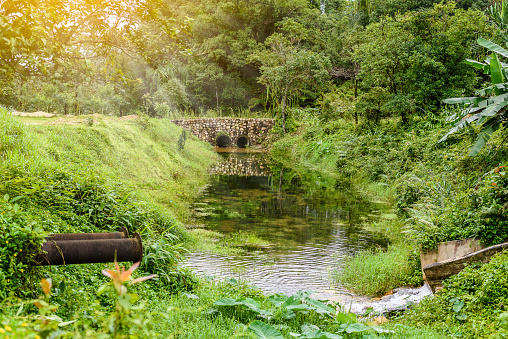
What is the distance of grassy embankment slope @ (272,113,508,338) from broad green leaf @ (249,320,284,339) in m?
1.80

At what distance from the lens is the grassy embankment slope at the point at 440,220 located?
13.7 feet

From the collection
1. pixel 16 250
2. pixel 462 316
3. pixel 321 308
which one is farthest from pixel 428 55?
pixel 16 250

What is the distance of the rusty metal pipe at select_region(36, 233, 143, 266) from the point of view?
3570mm

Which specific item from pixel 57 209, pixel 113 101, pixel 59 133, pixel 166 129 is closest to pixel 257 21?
pixel 113 101

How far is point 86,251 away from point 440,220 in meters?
5.16

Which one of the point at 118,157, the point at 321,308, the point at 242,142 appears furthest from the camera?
the point at 242,142

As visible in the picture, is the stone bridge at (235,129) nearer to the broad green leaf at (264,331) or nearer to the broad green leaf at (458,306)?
the broad green leaf at (458,306)

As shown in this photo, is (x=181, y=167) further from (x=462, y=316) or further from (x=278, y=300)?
(x=462, y=316)

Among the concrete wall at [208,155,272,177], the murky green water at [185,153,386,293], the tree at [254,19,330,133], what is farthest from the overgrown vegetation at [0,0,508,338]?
the tree at [254,19,330,133]

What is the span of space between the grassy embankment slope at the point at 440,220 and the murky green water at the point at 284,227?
0.63 m

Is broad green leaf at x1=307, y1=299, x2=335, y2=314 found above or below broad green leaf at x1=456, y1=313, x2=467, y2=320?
above

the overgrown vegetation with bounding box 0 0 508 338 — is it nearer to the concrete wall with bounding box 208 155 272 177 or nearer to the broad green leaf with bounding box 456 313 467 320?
the broad green leaf with bounding box 456 313 467 320

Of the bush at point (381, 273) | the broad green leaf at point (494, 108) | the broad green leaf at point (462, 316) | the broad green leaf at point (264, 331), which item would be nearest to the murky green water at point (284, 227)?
the bush at point (381, 273)

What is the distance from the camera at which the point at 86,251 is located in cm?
370
